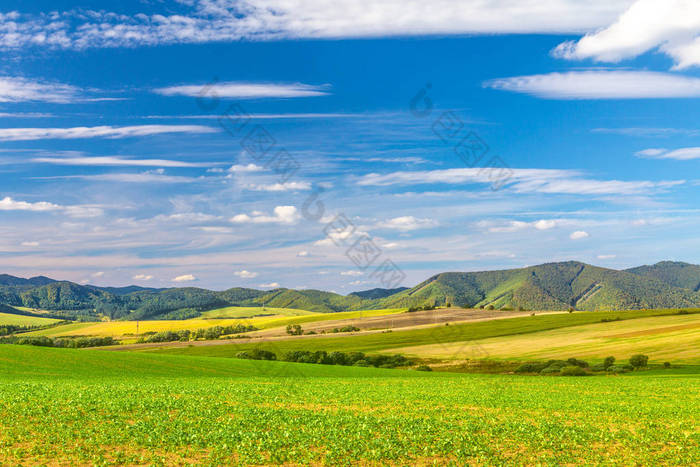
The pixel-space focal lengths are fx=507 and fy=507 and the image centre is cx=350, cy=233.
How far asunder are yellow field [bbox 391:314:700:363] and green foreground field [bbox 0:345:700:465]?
Result: 7627cm

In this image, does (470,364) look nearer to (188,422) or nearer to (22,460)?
(188,422)

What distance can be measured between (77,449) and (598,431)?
28.2 metres

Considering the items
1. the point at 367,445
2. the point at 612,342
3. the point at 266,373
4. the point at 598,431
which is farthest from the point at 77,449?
the point at 612,342

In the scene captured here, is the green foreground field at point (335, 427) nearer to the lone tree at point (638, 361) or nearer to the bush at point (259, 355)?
the lone tree at point (638, 361)

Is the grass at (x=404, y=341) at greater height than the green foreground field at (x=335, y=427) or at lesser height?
lesser

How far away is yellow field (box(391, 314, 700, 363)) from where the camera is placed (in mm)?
115562

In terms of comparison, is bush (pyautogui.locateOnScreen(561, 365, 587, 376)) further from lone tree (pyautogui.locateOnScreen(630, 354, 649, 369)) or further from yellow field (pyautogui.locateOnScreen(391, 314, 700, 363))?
yellow field (pyautogui.locateOnScreen(391, 314, 700, 363))

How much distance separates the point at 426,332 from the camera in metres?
192

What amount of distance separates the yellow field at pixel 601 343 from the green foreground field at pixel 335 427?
7627 centimetres

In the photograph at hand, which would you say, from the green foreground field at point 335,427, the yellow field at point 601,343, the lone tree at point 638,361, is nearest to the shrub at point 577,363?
the yellow field at point 601,343

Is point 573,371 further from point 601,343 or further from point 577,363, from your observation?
point 601,343

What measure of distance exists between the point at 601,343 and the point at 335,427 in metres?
130

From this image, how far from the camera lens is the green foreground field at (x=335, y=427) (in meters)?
23.7

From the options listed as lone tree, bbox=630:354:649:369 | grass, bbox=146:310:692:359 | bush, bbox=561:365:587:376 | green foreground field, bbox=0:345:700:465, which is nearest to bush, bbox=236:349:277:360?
grass, bbox=146:310:692:359
